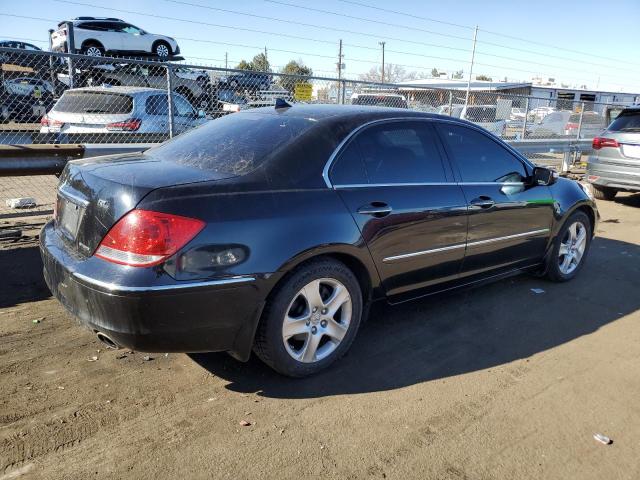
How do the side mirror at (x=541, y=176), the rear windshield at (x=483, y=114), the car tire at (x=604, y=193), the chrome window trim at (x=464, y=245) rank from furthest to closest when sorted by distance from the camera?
the rear windshield at (x=483, y=114) < the car tire at (x=604, y=193) < the side mirror at (x=541, y=176) < the chrome window trim at (x=464, y=245)

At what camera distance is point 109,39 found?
17.3m

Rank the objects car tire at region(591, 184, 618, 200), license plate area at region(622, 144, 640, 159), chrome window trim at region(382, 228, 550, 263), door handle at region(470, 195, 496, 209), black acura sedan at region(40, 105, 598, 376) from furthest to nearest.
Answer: car tire at region(591, 184, 618, 200) < license plate area at region(622, 144, 640, 159) < door handle at region(470, 195, 496, 209) < chrome window trim at region(382, 228, 550, 263) < black acura sedan at region(40, 105, 598, 376)

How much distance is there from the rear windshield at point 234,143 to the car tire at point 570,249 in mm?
2996

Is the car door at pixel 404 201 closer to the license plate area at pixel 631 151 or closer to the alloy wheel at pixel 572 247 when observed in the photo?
the alloy wheel at pixel 572 247

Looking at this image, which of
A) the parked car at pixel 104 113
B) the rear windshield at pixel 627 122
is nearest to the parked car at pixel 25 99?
the parked car at pixel 104 113

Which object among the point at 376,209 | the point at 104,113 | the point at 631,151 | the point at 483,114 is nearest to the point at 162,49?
the point at 483,114

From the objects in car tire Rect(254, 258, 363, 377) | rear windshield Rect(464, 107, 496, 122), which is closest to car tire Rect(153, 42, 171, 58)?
rear windshield Rect(464, 107, 496, 122)

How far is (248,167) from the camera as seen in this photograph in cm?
303

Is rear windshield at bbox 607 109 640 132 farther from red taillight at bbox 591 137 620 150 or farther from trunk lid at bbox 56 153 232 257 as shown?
trunk lid at bbox 56 153 232 257

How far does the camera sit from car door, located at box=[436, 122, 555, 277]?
408 centimetres

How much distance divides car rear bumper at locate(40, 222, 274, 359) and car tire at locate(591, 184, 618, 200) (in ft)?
30.8

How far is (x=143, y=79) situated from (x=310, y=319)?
12.1 meters

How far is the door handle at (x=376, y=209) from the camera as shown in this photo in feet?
10.8

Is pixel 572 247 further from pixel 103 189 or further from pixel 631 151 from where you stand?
pixel 631 151
